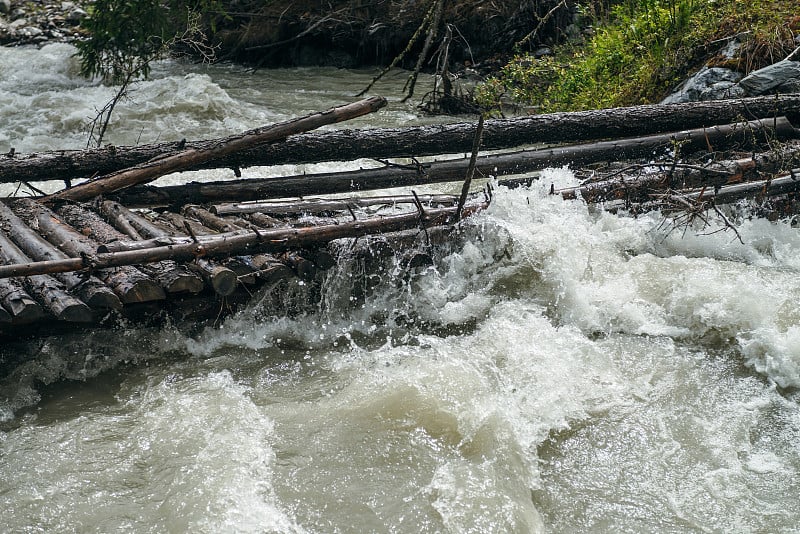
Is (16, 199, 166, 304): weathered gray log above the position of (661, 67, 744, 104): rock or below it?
below

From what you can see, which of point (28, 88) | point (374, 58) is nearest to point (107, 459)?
point (28, 88)

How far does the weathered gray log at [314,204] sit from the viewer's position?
6.21 meters

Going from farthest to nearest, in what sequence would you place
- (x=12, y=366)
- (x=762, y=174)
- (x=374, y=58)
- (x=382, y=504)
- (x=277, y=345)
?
(x=374, y=58) < (x=762, y=174) < (x=277, y=345) < (x=12, y=366) < (x=382, y=504)

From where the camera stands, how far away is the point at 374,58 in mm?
15625

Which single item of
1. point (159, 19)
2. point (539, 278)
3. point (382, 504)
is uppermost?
point (159, 19)

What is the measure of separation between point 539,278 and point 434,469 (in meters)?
2.48

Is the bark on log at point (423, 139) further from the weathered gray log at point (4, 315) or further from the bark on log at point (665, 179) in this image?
the weathered gray log at point (4, 315)

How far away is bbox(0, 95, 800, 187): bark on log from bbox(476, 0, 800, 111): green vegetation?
1797mm

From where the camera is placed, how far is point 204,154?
6.48m

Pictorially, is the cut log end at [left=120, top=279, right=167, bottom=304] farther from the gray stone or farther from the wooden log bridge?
the gray stone

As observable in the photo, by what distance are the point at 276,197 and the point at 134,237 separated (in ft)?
5.51

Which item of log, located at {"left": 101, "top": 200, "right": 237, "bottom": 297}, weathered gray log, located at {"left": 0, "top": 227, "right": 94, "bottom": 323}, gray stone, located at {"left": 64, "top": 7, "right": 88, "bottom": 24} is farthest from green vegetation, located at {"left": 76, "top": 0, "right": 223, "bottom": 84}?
weathered gray log, located at {"left": 0, "top": 227, "right": 94, "bottom": 323}

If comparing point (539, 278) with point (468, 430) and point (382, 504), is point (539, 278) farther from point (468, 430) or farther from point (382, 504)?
point (382, 504)

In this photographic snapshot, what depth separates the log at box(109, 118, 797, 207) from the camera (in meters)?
6.57
